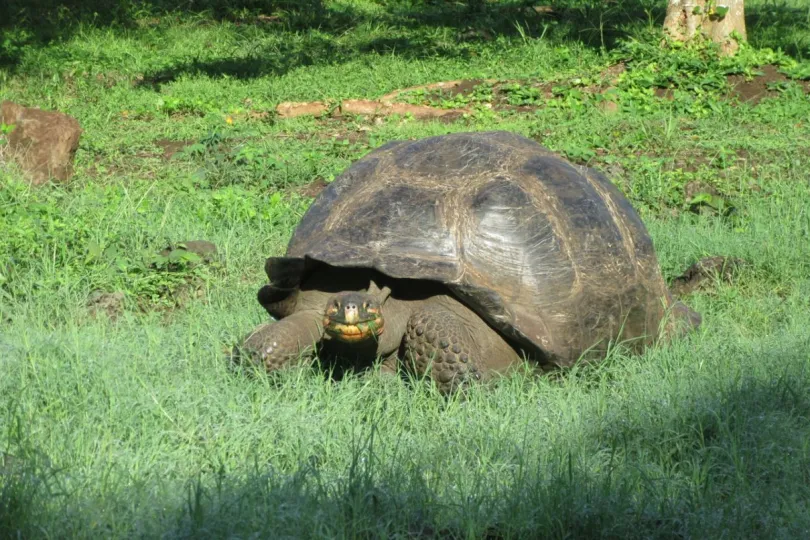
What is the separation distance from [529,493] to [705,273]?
2.82 meters

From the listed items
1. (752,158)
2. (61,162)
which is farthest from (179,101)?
(752,158)

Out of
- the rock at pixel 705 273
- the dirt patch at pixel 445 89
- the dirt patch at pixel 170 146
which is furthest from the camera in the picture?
the dirt patch at pixel 445 89

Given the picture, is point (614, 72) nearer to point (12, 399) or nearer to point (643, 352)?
point (643, 352)

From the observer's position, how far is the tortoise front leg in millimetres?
3709

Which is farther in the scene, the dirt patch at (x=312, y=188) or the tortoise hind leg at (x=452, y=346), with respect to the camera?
the dirt patch at (x=312, y=188)

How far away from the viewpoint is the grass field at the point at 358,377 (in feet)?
8.84

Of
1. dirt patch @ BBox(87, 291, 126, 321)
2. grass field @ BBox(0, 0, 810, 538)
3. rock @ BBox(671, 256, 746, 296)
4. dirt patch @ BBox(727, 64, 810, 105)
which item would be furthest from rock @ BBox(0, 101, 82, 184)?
dirt patch @ BBox(727, 64, 810, 105)

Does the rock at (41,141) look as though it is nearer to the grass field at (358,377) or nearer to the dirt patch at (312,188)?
the grass field at (358,377)

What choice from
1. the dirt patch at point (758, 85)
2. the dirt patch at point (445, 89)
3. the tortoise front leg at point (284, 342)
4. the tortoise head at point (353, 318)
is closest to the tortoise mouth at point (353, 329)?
the tortoise head at point (353, 318)

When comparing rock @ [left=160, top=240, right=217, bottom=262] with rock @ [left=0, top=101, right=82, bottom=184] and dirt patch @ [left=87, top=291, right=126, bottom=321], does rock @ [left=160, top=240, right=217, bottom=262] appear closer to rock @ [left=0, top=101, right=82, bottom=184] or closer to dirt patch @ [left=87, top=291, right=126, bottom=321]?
dirt patch @ [left=87, top=291, right=126, bottom=321]

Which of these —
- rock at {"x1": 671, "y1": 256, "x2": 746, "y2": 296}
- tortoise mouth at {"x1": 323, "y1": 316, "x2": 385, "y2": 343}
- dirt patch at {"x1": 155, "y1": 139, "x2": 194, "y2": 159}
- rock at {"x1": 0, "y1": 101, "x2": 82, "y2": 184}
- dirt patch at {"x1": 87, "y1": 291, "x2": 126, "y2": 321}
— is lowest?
rock at {"x1": 671, "y1": 256, "x2": 746, "y2": 296}

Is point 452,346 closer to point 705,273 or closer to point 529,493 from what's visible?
point 529,493

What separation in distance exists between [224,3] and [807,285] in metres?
9.97

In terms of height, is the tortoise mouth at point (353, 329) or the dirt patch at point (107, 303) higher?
the tortoise mouth at point (353, 329)
